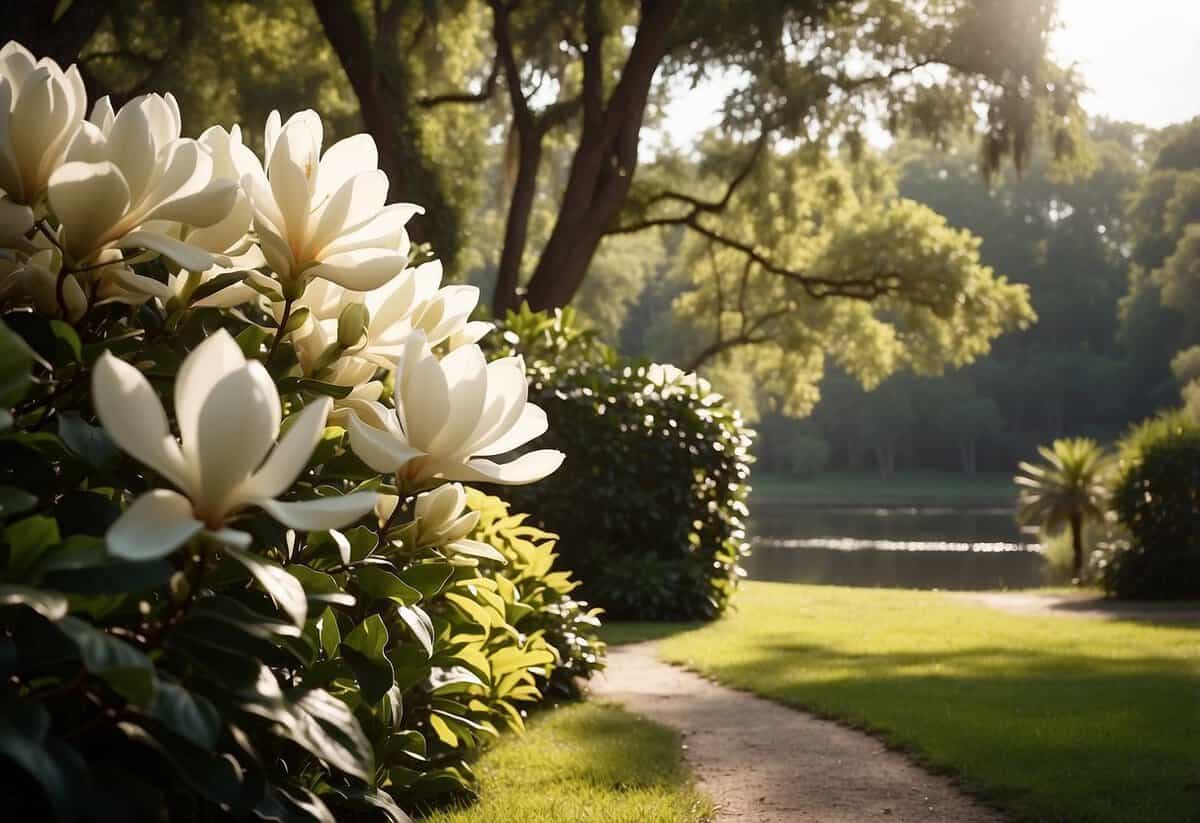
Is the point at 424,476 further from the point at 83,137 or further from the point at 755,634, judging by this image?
the point at 755,634

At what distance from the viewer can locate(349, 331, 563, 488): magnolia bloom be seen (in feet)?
4.67

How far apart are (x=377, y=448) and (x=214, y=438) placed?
28 cm

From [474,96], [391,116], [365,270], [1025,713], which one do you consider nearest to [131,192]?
[365,270]

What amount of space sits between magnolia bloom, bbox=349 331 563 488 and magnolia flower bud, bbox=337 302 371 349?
117 mm

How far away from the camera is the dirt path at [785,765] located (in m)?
4.21

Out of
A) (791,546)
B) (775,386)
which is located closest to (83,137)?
(775,386)

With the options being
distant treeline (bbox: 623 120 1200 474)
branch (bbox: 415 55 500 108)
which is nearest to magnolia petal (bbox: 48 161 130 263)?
branch (bbox: 415 55 500 108)

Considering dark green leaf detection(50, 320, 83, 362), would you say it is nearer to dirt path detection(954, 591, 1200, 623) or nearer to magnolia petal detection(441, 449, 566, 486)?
magnolia petal detection(441, 449, 566, 486)

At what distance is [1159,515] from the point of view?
14.0 meters

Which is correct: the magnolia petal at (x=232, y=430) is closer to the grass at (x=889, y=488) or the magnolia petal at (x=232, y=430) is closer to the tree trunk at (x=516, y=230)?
the tree trunk at (x=516, y=230)

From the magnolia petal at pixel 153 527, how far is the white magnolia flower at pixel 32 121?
0.54 meters

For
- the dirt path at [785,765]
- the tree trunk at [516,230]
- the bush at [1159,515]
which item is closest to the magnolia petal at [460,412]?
the dirt path at [785,765]

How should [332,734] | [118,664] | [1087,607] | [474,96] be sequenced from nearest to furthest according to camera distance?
[118,664] < [332,734] < [1087,607] < [474,96]

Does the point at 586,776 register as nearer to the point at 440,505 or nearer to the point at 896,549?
the point at 440,505
